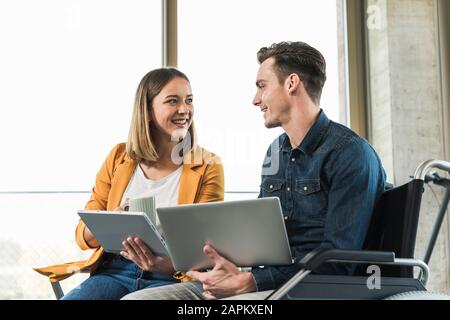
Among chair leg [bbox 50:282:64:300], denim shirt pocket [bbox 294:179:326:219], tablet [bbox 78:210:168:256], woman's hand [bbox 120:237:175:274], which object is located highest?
denim shirt pocket [bbox 294:179:326:219]

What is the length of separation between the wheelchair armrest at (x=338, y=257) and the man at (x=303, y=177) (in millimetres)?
173

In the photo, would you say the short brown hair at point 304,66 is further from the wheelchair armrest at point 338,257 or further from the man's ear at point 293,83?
the wheelchair armrest at point 338,257

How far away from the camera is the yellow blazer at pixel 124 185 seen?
199 cm

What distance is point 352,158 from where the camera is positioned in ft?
5.14

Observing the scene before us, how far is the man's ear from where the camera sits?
1.78 m

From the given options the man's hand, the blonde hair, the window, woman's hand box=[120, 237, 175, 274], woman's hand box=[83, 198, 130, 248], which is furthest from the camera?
the window

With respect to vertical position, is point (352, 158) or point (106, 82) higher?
point (106, 82)

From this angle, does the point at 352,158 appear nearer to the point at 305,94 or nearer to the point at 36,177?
the point at 305,94

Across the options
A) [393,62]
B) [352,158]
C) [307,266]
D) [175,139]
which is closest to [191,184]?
[175,139]

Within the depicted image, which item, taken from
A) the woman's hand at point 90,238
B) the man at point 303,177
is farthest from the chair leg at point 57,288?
the man at point 303,177

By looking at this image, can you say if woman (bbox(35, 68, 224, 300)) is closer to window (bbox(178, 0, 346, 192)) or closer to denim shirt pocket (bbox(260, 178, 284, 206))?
denim shirt pocket (bbox(260, 178, 284, 206))

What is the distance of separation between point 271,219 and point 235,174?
65.8 inches

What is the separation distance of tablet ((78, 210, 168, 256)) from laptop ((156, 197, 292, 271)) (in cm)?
13

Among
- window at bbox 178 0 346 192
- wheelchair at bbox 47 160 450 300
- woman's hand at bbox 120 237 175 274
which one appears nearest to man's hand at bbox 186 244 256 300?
wheelchair at bbox 47 160 450 300
